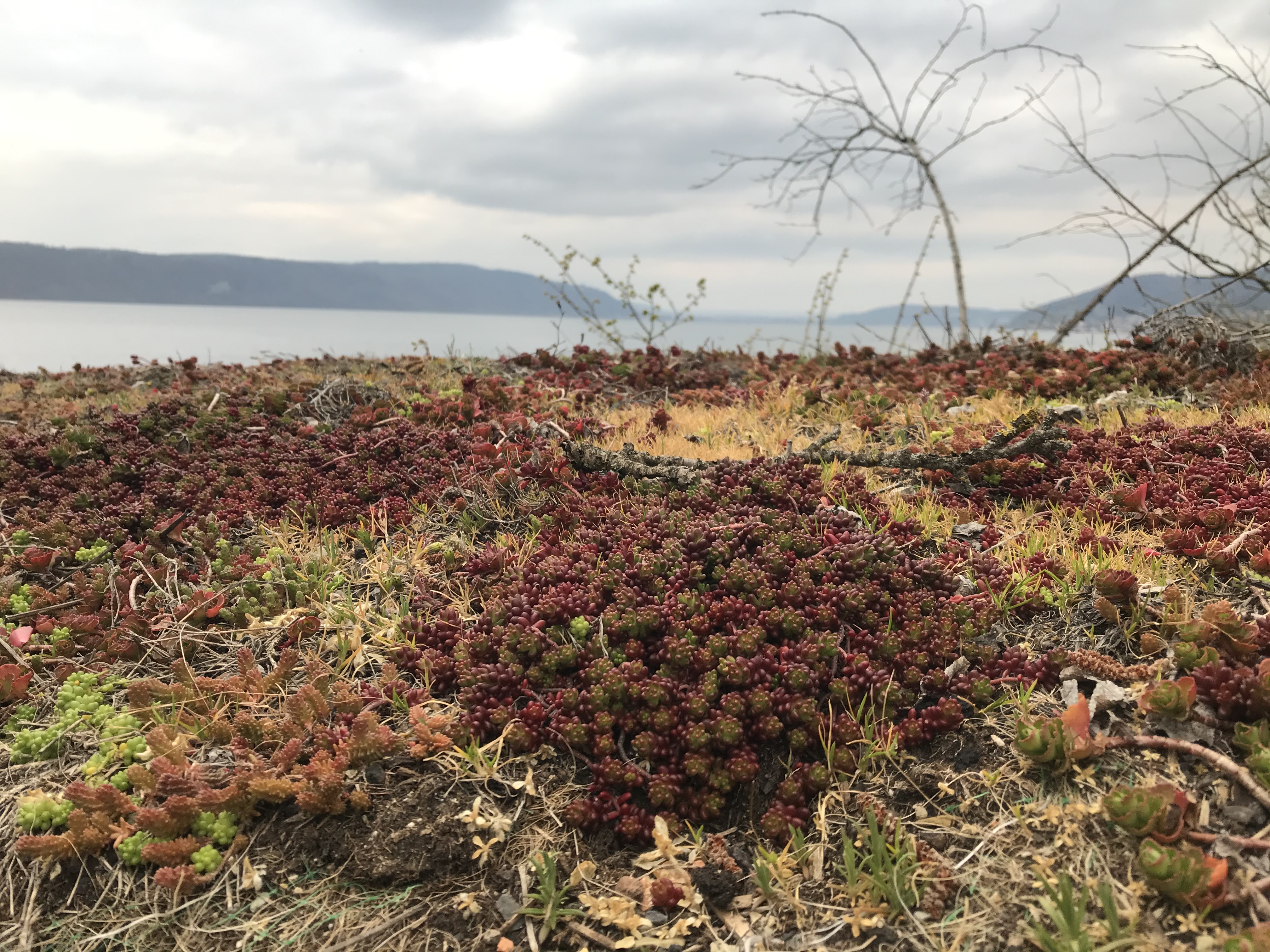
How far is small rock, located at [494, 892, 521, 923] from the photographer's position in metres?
2.45

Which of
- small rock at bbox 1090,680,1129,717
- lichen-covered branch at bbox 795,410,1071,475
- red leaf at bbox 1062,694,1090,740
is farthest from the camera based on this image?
lichen-covered branch at bbox 795,410,1071,475

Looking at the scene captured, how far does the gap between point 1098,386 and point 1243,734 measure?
19.1ft

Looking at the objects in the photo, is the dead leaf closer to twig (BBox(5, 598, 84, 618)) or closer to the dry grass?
the dry grass

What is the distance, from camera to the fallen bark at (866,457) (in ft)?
15.5

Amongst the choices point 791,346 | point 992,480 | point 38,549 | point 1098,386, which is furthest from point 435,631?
point 791,346

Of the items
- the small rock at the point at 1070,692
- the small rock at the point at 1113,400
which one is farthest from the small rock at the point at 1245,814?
the small rock at the point at 1113,400

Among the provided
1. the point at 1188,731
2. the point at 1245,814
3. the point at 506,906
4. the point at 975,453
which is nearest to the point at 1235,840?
the point at 1245,814

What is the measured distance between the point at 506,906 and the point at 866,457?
3.58 metres

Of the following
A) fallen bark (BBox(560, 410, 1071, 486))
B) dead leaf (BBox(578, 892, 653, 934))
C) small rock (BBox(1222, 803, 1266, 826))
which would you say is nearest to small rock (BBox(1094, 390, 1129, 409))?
fallen bark (BBox(560, 410, 1071, 486))

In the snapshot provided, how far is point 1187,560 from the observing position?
3.54m

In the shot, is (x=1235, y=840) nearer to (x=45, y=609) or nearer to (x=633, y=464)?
(x=633, y=464)

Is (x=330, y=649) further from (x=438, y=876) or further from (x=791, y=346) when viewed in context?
(x=791, y=346)

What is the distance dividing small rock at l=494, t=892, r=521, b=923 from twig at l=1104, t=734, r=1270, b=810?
2012 mm

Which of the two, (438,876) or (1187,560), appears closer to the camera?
(438,876)
